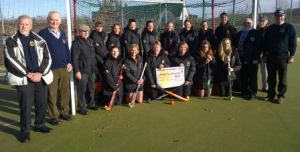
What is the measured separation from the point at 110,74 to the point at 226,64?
2566 mm

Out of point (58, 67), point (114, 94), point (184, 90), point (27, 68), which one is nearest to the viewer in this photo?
point (27, 68)

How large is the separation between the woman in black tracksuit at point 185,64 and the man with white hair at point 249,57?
3.60 feet

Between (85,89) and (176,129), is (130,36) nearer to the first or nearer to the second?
(85,89)

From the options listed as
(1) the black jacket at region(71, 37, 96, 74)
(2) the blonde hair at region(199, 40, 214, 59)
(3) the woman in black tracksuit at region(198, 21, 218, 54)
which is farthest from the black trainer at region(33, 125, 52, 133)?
(3) the woman in black tracksuit at region(198, 21, 218, 54)

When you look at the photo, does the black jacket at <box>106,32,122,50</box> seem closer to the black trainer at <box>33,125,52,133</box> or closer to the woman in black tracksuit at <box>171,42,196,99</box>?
the woman in black tracksuit at <box>171,42,196,99</box>

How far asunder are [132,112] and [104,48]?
1.54 metres

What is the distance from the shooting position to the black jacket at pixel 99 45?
700cm

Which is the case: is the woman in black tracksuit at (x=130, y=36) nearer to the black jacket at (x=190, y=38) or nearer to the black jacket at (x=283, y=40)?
the black jacket at (x=190, y=38)

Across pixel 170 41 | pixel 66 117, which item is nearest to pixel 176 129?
pixel 66 117

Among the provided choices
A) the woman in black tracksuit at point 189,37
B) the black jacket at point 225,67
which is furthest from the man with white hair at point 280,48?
the woman in black tracksuit at point 189,37

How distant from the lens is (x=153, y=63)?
7.47 meters

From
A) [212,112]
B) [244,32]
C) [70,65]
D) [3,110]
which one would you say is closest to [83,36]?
[70,65]

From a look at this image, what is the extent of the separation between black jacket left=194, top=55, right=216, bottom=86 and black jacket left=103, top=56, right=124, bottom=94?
1.84 meters

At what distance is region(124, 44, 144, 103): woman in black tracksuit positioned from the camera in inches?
281
